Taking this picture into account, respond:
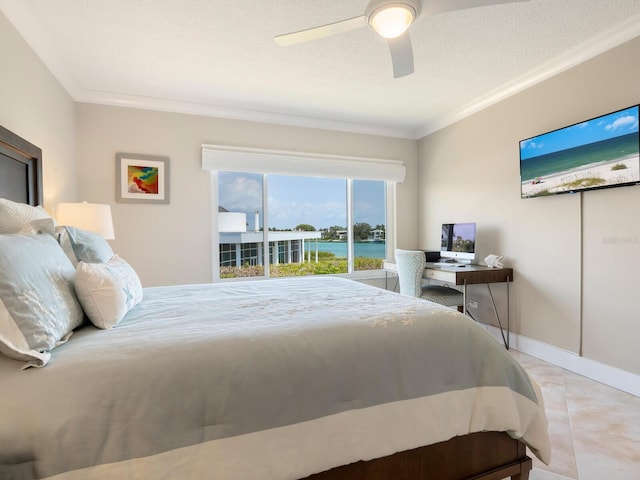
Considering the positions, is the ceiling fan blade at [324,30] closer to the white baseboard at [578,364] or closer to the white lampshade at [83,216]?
the white lampshade at [83,216]

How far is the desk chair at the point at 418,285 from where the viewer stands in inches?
130

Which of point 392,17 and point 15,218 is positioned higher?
point 392,17

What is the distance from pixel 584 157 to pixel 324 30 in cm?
221

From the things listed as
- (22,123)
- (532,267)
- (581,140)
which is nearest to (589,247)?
(532,267)

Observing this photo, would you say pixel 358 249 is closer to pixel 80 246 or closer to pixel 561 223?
pixel 561 223

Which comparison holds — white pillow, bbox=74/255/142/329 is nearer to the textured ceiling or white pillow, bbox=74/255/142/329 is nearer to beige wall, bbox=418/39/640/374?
the textured ceiling

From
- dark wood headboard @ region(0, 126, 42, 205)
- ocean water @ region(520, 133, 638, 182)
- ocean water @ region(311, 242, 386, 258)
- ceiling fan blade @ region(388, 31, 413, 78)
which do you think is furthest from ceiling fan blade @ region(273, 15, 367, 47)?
ocean water @ region(311, 242, 386, 258)

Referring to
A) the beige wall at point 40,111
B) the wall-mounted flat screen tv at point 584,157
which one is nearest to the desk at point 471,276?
the wall-mounted flat screen tv at point 584,157

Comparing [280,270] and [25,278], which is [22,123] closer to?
[25,278]

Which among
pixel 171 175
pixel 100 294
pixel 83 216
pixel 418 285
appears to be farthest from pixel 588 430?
pixel 171 175

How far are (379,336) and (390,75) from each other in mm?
2521

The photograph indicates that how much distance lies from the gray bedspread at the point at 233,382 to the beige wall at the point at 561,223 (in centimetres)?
158

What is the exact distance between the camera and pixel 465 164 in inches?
147

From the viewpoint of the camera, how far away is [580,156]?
2.50 m
